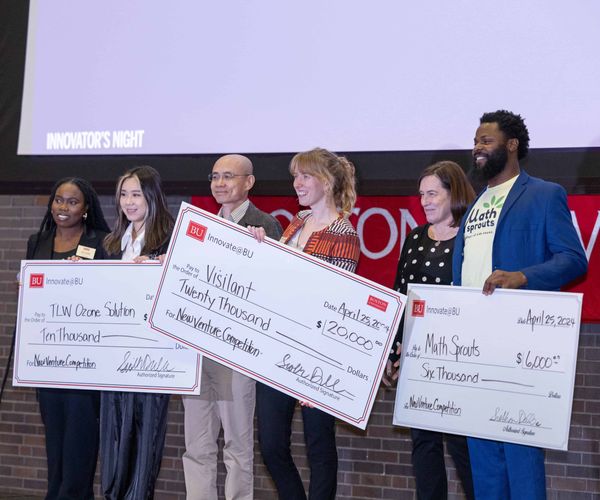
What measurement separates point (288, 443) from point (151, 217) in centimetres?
118

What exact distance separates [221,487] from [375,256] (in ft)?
5.66

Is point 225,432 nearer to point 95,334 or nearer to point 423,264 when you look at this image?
point 95,334

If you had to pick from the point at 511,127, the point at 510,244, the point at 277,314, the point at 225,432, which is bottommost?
the point at 225,432

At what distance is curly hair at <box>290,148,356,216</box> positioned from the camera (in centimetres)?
393

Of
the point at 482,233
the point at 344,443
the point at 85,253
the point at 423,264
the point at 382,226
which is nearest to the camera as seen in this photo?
the point at 482,233

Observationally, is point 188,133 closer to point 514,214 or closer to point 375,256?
point 375,256

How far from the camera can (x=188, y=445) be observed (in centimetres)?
418

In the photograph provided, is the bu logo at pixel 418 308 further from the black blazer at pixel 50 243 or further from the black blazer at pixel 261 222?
the black blazer at pixel 50 243

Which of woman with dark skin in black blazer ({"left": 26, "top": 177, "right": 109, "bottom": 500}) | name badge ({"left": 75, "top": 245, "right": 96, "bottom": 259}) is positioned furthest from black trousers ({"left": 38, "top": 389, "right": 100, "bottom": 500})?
name badge ({"left": 75, "top": 245, "right": 96, "bottom": 259})

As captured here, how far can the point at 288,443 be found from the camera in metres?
3.93

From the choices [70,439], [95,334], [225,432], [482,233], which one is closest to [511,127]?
[482,233]

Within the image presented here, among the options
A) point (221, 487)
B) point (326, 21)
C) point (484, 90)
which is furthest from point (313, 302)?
point (221, 487)

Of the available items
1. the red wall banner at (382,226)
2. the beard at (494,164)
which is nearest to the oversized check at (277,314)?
the beard at (494,164)

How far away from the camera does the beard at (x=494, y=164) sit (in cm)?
357
